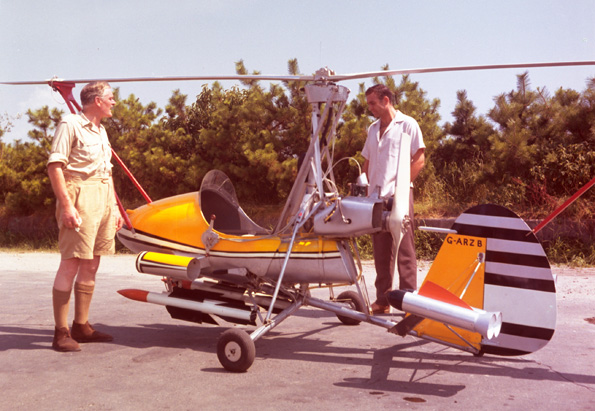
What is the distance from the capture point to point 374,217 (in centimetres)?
429

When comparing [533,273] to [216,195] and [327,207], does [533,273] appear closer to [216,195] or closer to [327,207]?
[327,207]

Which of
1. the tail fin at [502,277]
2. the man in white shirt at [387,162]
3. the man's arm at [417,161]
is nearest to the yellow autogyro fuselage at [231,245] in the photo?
the tail fin at [502,277]

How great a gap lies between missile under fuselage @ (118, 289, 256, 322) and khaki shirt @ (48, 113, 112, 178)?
100cm

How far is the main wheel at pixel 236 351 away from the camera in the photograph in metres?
4.04

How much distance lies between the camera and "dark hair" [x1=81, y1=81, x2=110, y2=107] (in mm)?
4848

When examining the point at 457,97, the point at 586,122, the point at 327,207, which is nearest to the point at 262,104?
the point at 457,97

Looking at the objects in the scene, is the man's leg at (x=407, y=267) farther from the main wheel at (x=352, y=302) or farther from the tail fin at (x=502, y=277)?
the tail fin at (x=502, y=277)

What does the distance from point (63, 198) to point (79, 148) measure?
45 centimetres

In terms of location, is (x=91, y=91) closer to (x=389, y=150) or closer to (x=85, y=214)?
(x=85, y=214)

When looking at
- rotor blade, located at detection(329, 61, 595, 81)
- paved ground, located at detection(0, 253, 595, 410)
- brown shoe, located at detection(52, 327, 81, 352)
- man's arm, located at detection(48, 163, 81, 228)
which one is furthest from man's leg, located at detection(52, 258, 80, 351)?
rotor blade, located at detection(329, 61, 595, 81)

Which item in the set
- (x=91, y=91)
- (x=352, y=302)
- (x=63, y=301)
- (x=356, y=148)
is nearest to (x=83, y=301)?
(x=63, y=301)

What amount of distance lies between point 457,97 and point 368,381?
30.2 ft

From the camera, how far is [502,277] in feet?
12.5

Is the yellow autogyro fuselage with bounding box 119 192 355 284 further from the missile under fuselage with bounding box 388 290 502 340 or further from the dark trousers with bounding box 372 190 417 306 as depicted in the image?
the dark trousers with bounding box 372 190 417 306
